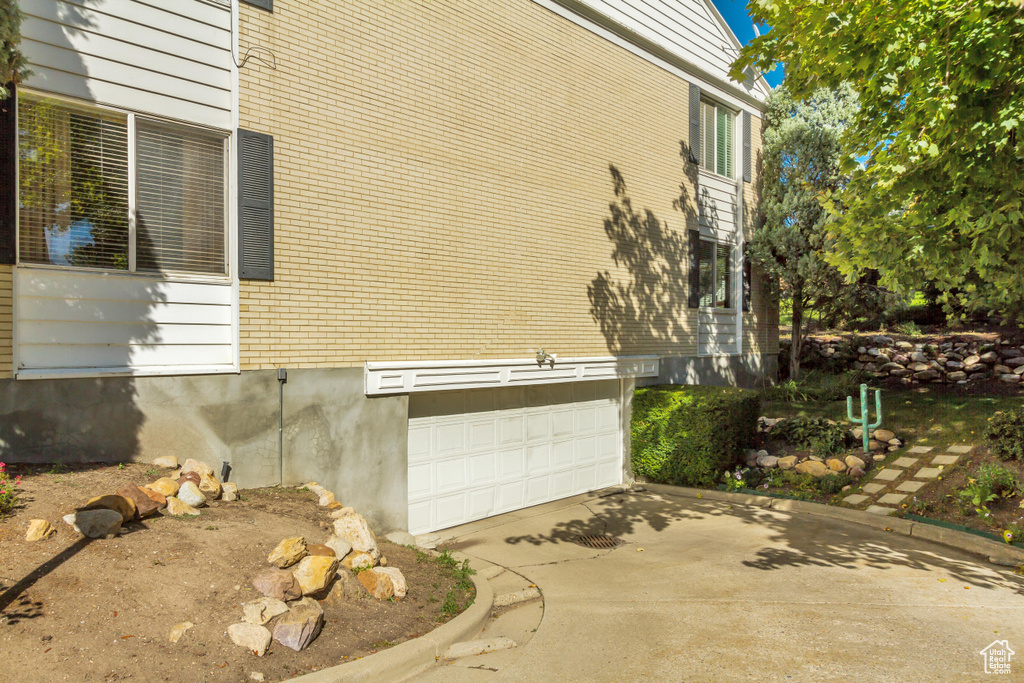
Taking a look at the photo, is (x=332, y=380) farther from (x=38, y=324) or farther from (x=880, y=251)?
(x=880, y=251)

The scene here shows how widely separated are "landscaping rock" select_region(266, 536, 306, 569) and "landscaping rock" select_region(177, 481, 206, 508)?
3.43 ft

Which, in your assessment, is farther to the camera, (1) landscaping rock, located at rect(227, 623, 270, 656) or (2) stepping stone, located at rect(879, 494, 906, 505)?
(2) stepping stone, located at rect(879, 494, 906, 505)

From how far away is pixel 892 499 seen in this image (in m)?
9.67

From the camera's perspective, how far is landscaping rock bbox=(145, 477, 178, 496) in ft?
19.7

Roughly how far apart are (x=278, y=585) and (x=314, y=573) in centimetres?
32

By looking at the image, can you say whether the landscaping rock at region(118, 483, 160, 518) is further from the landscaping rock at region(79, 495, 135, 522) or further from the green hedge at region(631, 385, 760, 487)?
the green hedge at region(631, 385, 760, 487)

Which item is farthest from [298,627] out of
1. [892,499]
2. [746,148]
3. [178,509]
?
[746,148]

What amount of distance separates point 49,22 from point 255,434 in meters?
4.67

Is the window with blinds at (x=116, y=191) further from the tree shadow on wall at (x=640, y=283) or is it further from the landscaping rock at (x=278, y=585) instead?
the tree shadow on wall at (x=640, y=283)

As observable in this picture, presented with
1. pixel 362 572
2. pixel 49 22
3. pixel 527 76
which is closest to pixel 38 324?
pixel 49 22

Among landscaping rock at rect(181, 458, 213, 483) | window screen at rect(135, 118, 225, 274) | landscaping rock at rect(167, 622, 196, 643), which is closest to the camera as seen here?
landscaping rock at rect(167, 622, 196, 643)

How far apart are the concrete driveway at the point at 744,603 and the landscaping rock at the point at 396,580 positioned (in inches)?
38.6

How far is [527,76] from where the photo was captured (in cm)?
1057

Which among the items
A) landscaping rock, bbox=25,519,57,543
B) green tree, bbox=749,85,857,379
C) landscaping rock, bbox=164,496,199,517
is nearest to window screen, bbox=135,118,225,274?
landscaping rock, bbox=164,496,199,517
